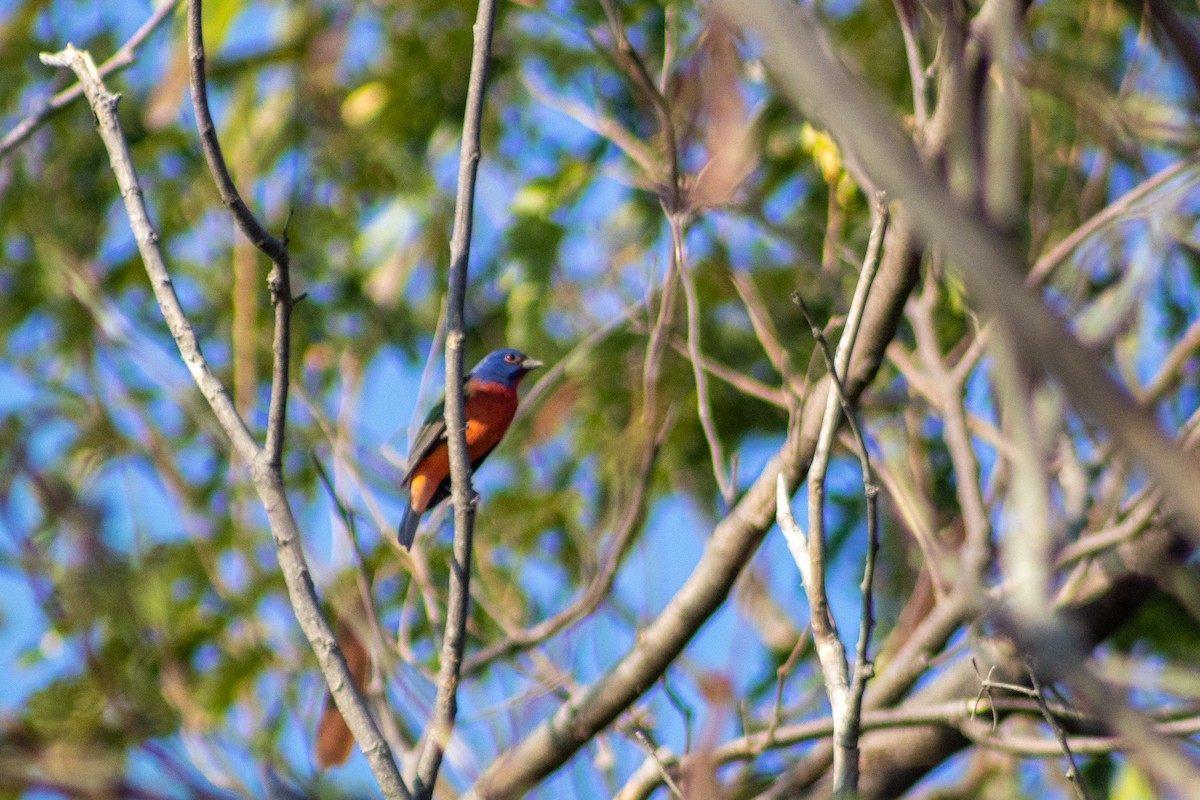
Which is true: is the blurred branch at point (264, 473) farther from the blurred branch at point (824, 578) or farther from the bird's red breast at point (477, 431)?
the bird's red breast at point (477, 431)

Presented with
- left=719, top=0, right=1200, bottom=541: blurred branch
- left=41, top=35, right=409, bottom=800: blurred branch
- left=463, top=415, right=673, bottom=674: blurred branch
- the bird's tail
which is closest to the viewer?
left=719, top=0, right=1200, bottom=541: blurred branch

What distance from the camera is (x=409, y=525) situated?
608 centimetres

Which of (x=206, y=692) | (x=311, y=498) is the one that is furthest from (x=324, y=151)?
(x=206, y=692)

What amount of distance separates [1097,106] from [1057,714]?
188 centimetres

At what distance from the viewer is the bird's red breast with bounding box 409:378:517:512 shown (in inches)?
233

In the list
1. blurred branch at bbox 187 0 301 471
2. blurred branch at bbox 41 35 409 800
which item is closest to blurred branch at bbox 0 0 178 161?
blurred branch at bbox 41 35 409 800

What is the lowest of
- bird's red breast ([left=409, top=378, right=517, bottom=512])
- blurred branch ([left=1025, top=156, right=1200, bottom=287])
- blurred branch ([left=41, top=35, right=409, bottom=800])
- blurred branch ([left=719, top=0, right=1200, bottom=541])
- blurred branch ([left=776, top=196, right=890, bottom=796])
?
blurred branch ([left=719, top=0, right=1200, bottom=541])

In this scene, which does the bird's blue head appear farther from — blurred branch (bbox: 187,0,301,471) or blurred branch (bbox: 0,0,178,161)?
blurred branch (bbox: 187,0,301,471)

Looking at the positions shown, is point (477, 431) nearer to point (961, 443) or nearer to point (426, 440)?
point (426, 440)

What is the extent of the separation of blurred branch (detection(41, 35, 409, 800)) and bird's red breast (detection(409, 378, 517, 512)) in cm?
308

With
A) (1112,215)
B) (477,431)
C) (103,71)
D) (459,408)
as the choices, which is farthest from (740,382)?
(103,71)

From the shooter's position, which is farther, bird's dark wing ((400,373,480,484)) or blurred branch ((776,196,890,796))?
bird's dark wing ((400,373,480,484))

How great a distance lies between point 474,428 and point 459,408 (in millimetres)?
3206

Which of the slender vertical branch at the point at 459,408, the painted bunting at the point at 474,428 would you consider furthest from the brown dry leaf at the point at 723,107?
the painted bunting at the point at 474,428
